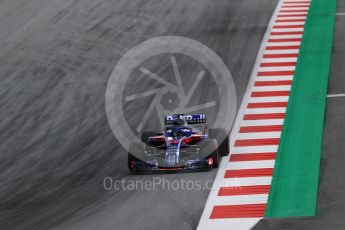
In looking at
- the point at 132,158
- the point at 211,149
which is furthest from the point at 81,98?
the point at 211,149

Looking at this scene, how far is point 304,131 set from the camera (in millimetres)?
21859

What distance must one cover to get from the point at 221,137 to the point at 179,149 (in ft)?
3.72

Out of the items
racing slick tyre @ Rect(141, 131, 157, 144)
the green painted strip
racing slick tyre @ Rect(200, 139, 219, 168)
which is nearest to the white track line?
the green painted strip

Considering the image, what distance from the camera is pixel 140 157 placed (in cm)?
1933

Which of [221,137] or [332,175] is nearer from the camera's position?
[332,175]

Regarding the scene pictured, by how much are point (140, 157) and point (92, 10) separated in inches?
595

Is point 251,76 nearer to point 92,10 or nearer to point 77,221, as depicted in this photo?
point 92,10

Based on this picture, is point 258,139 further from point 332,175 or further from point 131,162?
point 131,162

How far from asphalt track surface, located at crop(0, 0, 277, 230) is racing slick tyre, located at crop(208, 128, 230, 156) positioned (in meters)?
0.98

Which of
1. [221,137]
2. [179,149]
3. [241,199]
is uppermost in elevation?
[179,149]

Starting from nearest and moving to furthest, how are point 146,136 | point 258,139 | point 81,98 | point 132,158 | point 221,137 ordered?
point 132,158
point 221,137
point 146,136
point 258,139
point 81,98

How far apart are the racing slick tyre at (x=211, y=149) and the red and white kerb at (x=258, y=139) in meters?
0.28

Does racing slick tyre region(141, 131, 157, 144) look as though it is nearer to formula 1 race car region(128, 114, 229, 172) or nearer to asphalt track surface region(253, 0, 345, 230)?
formula 1 race car region(128, 114, 229, 172)

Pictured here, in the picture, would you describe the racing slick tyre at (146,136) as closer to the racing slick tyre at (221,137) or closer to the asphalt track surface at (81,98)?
the asphalt track surface at (81,98)
